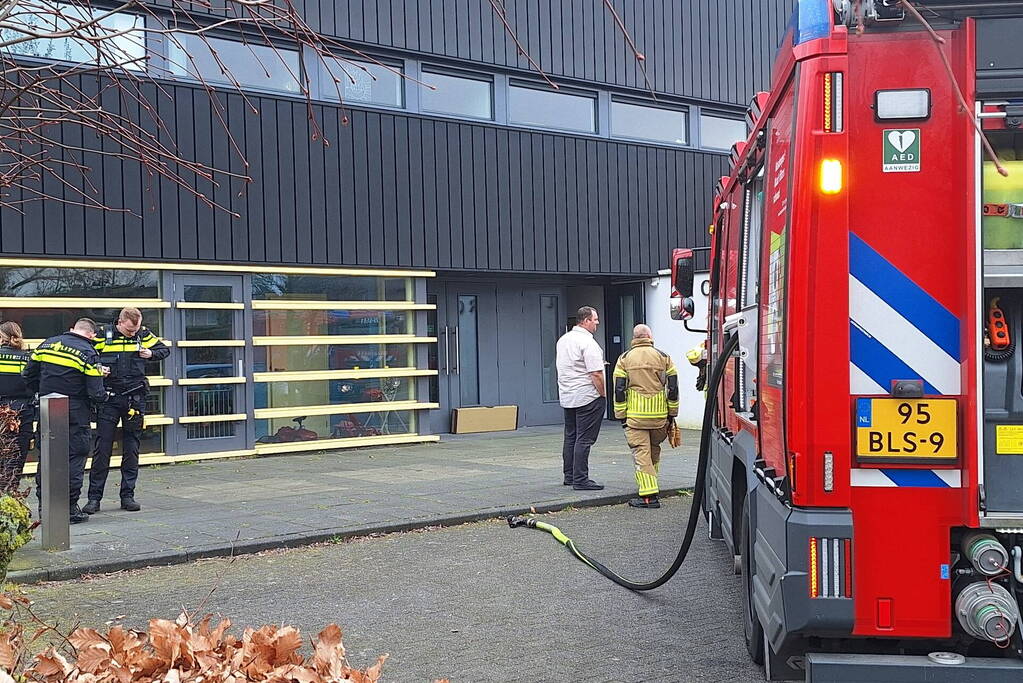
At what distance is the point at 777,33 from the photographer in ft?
69.4

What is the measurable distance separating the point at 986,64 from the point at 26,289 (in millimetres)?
11853

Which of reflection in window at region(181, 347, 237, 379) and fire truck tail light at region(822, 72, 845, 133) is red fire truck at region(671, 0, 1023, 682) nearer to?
fire truck tail light at region(822, 72, 845, 133)

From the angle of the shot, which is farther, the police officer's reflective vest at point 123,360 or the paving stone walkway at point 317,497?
the police officer's reflective vest at point 123,360

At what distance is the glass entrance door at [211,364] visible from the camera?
1438 cm

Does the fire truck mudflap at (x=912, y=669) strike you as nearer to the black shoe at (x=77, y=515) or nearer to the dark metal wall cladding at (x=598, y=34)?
the black shoe at (x=77, y=515)

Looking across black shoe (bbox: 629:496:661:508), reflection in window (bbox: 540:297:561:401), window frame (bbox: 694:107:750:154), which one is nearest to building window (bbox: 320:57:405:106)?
reflection in window (bbox: 540:297:561:401)

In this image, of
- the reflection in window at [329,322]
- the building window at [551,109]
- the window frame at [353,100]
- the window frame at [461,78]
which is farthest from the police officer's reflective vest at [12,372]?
the building window at [551,109]

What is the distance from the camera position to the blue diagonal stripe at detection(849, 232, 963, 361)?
396 centimetres

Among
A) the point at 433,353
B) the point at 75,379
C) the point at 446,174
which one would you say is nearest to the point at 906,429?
the point at 75,379

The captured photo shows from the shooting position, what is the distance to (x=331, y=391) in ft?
52.6

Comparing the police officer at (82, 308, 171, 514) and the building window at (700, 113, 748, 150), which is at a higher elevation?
the building window at (700, 113, 748, 150)

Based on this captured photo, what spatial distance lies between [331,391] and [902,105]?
42.0 feet

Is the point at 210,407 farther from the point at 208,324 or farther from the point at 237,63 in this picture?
the point at 237,63

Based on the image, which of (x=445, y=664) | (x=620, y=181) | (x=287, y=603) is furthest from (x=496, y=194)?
(x=445, y=664)
